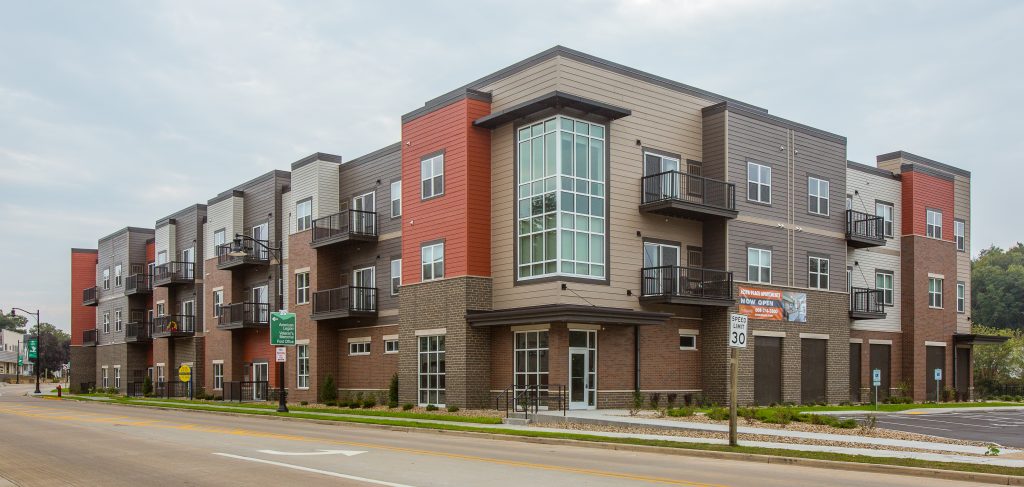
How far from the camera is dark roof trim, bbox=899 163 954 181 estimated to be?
1817 inches

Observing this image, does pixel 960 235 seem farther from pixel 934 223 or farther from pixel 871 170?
pixel 871 170

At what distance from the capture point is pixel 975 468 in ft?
49.9

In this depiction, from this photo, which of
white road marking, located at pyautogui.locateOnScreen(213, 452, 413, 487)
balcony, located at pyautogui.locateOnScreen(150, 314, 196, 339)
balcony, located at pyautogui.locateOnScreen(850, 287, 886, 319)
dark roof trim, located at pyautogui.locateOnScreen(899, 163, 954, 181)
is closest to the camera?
white road marking, located at pyautogui.locateOnScreen(213, 452, 413, 487)

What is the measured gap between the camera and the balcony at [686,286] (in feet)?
112

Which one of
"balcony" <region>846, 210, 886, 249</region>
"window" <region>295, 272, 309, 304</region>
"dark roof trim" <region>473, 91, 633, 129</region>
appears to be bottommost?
"window" <region>295, 272, 309, 304</region>

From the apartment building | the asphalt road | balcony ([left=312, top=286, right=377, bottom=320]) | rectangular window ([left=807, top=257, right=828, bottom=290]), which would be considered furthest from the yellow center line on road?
rectangular window ([left=807, top=257, right=828, bottom=290])

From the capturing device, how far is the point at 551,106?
32.1 meters

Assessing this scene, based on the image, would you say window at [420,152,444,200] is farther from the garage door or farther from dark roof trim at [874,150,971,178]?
dark roof trim at [874,150,971,178]

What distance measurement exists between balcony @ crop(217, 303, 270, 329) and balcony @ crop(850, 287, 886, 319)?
98.6 feet

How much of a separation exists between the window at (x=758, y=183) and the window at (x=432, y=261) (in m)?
12.8

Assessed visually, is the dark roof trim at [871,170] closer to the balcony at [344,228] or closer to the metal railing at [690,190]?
the metal railing at [690,190]

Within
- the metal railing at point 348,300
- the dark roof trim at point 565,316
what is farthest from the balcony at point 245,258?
the dark roof trim at point 565,316

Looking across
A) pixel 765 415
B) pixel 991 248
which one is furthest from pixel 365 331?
pixel 991 248

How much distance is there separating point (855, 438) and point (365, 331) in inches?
Result: 1034
